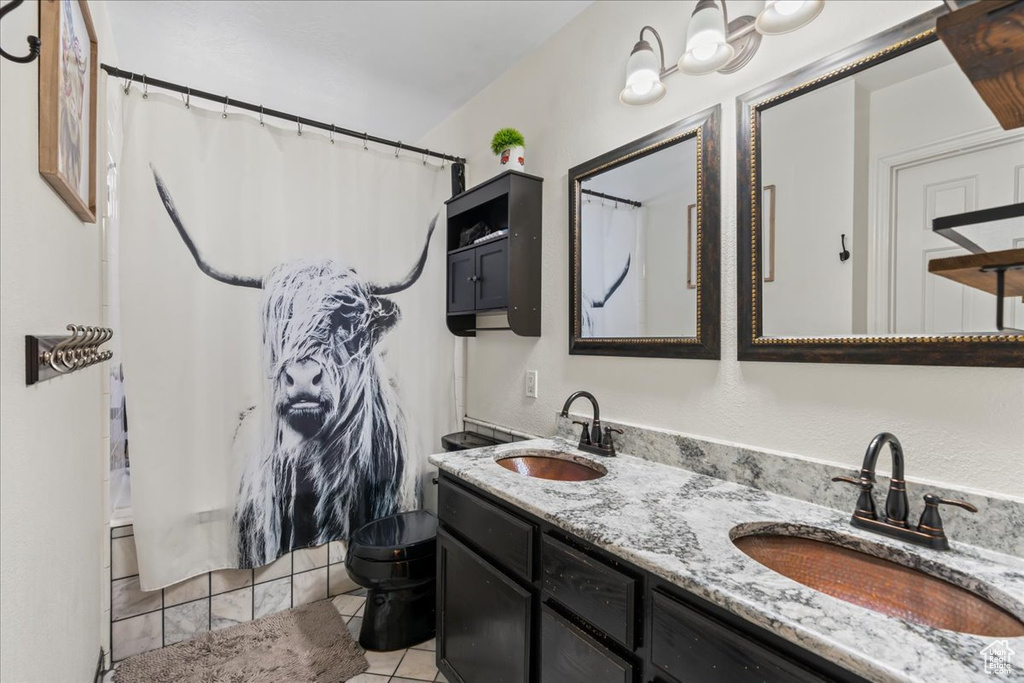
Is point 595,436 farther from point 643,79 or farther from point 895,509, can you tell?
point 643,79

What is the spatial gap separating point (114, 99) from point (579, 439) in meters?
2.21

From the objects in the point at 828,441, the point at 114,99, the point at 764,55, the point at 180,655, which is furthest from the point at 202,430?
the point at 764,55

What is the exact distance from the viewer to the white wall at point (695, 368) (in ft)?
3.14

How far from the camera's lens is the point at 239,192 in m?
1.95

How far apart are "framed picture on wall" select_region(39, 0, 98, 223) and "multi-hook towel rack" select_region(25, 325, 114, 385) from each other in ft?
1.02

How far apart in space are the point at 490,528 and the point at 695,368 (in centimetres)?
78

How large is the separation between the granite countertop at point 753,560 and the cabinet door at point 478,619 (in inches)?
10.8

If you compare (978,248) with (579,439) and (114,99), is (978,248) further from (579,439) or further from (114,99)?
(114,99)

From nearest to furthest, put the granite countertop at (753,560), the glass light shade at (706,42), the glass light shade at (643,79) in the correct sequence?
the granite countertop at (753,560) → the glass light shade at (706,42) → the glass light shade at (643,79)

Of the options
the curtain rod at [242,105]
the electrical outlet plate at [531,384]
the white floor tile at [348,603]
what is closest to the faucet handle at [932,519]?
the electrical outlet plate at [531,384]

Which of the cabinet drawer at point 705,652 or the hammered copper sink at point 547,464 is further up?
the hammered copper sink at point 547,464

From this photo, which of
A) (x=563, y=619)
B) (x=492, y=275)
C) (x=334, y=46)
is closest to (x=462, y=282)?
(x=492, y=275)

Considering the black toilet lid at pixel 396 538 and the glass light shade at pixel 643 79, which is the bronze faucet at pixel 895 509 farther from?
the black toilet lid at pixel 396 538

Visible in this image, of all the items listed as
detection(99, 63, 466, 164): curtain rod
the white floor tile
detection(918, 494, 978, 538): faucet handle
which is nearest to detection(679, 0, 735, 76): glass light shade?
detection(918, 494, 978, 538): faucet handle
